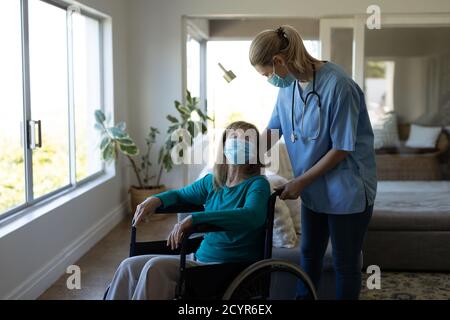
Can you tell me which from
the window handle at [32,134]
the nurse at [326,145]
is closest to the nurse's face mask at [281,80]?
the nurse at [326,145]

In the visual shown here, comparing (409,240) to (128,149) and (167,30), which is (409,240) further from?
(167,30)

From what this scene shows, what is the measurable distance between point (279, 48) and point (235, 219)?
61cm

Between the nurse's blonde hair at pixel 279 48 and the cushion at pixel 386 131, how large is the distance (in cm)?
364

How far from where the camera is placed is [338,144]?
6.27 ft

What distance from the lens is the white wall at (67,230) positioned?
9.20 feet

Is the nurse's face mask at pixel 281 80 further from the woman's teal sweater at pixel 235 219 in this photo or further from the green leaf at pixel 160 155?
the green leaf at pixel 160 155

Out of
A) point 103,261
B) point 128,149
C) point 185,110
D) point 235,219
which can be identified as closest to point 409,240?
point 235,219

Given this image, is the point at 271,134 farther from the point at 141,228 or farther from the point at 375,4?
the point at 375,4

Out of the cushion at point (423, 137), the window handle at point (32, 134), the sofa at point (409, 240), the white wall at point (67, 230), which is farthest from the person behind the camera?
the cushion at point (423, 137)

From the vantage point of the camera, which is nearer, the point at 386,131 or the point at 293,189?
the point at 293,189

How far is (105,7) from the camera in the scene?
4395 mm

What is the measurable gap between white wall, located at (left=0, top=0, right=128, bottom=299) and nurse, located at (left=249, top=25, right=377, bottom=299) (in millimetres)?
1554

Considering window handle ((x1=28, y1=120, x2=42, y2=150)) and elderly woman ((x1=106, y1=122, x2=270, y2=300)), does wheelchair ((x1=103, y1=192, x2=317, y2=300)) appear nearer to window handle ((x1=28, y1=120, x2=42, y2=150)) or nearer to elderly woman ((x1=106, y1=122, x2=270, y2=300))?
elderly woman ((x1=106, y1=122, x2=270, y2=300))

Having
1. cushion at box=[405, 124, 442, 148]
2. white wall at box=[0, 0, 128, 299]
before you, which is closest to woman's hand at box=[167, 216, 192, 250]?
white wall at box=[0, 0, 128, 299]
